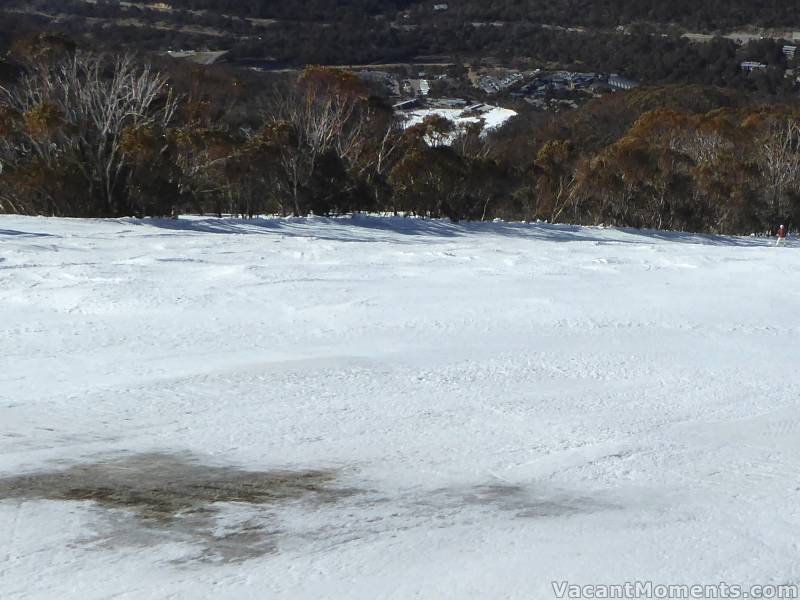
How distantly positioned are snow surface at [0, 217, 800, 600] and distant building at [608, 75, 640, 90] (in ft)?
201

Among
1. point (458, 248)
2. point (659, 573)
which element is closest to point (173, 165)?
point (458, 248)

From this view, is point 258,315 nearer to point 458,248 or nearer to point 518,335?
point 518,335

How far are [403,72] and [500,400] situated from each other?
67.6 m

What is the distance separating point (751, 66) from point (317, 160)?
196 feet

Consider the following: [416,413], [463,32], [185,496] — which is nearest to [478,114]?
[463,32]

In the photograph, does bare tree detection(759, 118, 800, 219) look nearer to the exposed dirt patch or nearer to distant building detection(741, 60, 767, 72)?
the exposed dirt patch

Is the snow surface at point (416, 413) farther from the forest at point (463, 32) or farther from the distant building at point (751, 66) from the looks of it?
the distant building at point (751, 66)

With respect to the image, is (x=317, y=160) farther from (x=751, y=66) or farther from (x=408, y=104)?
(x=751, y=66)

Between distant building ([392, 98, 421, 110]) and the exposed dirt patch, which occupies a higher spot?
distant building ([392, 98, 421, 110])

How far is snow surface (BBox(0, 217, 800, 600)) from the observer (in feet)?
14.9

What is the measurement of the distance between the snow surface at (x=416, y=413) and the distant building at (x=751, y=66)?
2598 inches

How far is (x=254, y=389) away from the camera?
719cm

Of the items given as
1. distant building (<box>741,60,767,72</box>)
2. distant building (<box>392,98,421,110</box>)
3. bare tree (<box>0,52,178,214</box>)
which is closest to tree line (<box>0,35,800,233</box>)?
bare tree (<box>0,52,178,214</box>)

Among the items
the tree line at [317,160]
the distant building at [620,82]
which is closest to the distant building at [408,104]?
the tree line at [317,160]
